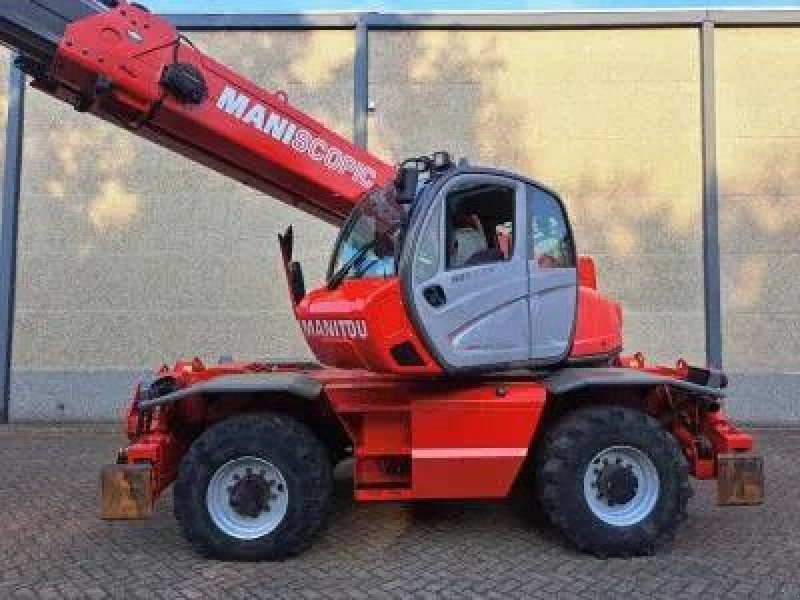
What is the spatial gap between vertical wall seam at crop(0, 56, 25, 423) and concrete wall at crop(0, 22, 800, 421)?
0.43 ft

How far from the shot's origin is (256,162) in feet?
21.2

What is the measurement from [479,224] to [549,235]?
1.91 ft

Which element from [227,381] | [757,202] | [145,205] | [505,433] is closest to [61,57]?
[227,381]

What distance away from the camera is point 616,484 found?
19.9 feet

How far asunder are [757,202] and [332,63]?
6.91 m

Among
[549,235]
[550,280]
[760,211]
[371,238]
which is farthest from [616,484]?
[760,211]

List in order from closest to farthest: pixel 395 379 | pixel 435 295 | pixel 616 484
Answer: pixel 435 295 → pixel 616 484 → pixel 395 379

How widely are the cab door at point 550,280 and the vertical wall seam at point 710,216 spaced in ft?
22.6

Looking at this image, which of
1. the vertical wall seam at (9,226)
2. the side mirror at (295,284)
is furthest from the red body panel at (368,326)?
the vertical wall seam at (9,226)

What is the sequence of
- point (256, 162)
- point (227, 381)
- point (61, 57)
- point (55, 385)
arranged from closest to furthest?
point (61, 57), point (227, 381), point (256, 162), point (55, 385)

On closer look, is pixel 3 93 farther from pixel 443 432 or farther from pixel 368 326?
pixel 443 432

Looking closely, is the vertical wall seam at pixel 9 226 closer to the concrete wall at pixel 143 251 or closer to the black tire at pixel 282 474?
the concrete wall at pixel 143 251

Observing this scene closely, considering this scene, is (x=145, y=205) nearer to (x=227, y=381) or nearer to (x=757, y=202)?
(x=227, y=381)

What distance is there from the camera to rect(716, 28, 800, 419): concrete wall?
40.5 feet
